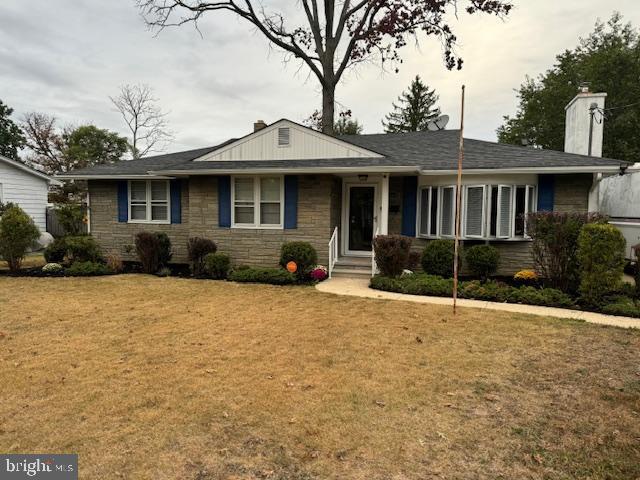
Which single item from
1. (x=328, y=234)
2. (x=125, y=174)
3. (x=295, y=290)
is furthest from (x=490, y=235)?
(x=125, y=174)

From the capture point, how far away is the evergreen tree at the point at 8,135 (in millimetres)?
34562

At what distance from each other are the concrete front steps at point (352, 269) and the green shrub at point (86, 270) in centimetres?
625

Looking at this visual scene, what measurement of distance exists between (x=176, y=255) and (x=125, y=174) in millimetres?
2893

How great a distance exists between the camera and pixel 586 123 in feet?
39.2

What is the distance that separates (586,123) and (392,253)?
8.20 metres

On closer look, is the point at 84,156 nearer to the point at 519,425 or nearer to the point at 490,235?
the point at 490,235

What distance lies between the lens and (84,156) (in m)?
29.6

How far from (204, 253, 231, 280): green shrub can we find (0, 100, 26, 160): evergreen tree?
113 ft

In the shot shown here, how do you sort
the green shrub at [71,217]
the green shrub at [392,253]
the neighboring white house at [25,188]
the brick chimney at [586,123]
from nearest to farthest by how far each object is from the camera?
1. the green shrub at [392,253]
2. the brick chimney at [586,123]
3. the green shrub at [71,217]
4. the neighboring white house at [25,188]

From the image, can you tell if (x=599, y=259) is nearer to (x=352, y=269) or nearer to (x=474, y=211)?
(x=474, y=211)

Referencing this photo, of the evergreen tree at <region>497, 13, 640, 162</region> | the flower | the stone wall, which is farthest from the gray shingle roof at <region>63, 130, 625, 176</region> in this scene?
the evergreen tree at <region>497, 13, 640, 162</region>

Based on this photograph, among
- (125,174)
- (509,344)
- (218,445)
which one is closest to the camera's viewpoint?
(218,445)

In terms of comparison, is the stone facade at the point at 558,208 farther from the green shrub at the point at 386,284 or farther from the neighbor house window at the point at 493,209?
the green shrub at the point at 386,284

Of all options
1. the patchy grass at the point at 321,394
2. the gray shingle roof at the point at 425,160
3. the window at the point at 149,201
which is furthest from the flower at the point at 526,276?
the window at the point at 149,201
